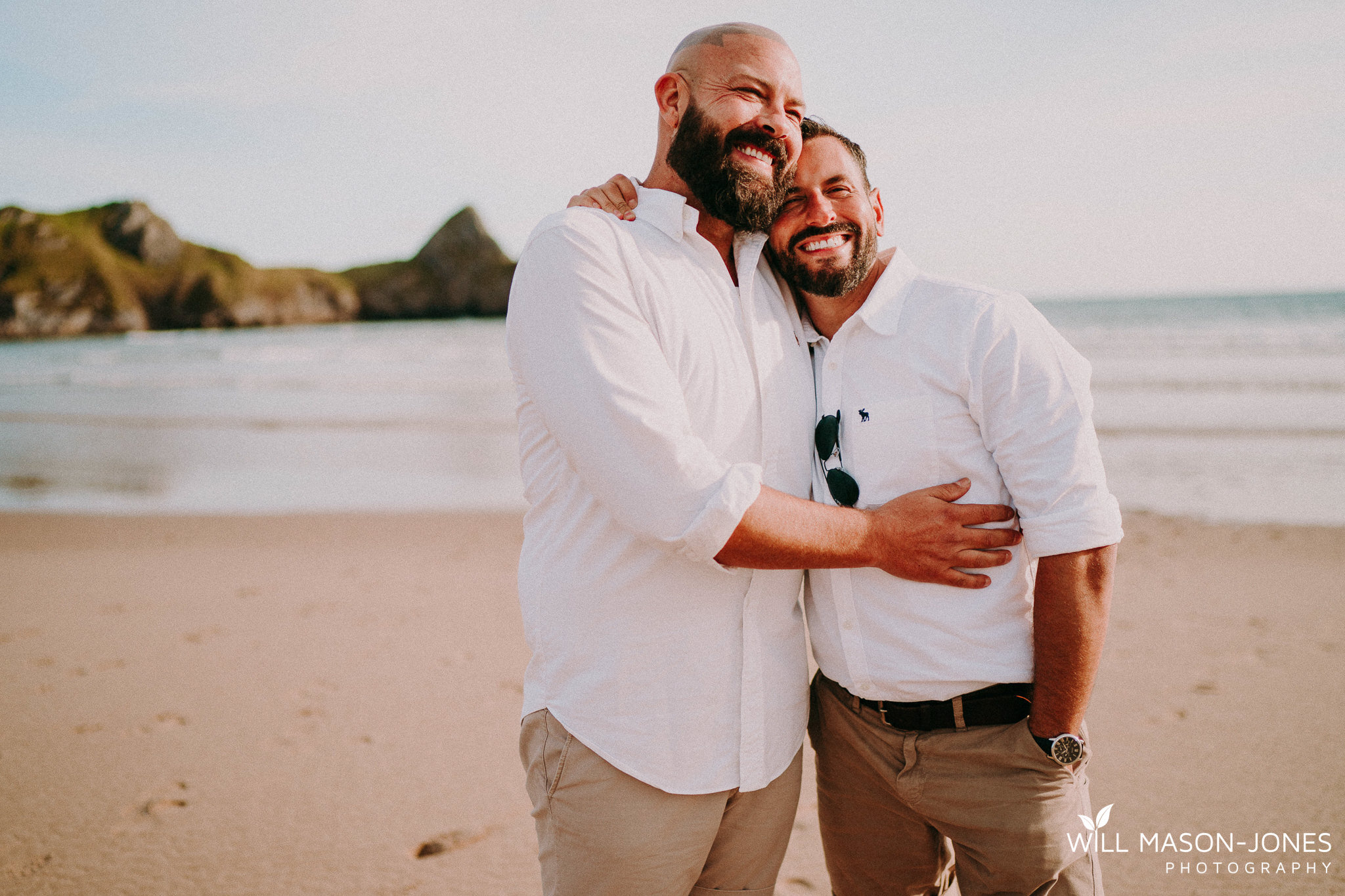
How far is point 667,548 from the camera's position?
168cm

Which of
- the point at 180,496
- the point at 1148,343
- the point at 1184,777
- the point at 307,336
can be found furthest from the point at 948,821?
the point at 307,336

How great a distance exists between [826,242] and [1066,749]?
1418mm

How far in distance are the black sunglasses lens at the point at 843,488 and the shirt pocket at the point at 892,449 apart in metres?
0.02

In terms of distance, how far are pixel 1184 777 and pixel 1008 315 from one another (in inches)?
114

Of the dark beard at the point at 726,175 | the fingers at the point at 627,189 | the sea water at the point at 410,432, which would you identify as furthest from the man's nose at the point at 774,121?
the sea water at the point at 410,432

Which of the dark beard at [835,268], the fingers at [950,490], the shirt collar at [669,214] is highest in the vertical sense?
the shirt collar at [669,214]

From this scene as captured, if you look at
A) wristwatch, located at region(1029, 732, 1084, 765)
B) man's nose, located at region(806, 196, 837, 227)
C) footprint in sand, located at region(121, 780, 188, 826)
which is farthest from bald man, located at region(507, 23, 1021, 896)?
footprint in sand, located at region(121, 780, 188, 826)

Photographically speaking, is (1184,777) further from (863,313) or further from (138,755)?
(138,755)

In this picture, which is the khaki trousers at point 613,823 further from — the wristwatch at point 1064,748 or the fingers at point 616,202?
the fingers at point 616,202

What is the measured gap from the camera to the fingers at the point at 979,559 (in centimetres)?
192

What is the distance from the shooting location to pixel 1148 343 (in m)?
24.1

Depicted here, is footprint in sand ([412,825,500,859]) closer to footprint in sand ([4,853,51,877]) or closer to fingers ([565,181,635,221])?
footprint in sand ([4,853,51,877])

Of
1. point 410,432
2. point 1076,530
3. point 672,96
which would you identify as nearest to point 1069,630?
point 1076,530

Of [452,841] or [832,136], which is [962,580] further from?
[452,841]
